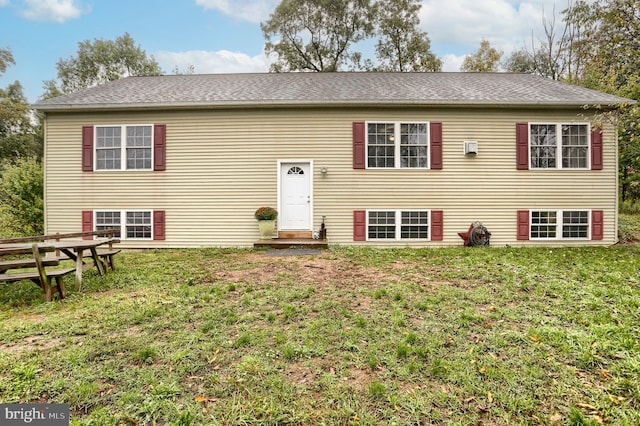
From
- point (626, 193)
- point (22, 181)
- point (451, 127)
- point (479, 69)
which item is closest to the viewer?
point (451, 127)

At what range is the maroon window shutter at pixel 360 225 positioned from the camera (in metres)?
8.58

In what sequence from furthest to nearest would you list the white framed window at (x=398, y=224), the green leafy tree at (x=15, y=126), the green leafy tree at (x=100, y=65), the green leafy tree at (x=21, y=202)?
1. the green leafy tree at (x=100, y=65)
2. the green leafy tree at (x=15, y=126)
3. the green leafy tree at (x=21, y=202)
4. the white framed window at (x=398, y=224)

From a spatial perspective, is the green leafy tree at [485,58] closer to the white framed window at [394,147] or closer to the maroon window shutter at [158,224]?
the white framed window at [394,147]

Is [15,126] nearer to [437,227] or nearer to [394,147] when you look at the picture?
[394,147]

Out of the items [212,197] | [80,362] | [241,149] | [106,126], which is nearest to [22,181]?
[106,126]

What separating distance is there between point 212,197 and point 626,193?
19.0 metres

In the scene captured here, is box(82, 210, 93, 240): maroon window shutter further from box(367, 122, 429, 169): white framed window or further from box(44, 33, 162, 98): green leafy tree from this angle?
box(44, 33, 162, 98): green leafy tree

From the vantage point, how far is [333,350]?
9.21 ft

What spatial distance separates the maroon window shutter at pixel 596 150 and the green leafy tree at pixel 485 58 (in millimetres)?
11925

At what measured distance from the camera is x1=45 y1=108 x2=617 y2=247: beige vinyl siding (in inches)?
338

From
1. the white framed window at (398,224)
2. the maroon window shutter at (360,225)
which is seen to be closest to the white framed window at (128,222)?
the maroon window shutter at (360,225)

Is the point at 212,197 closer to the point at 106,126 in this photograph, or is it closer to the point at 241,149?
the point at 241,149

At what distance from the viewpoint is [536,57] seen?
20.4 metres

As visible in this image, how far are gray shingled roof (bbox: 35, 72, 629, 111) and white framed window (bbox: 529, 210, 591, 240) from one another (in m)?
2.93
